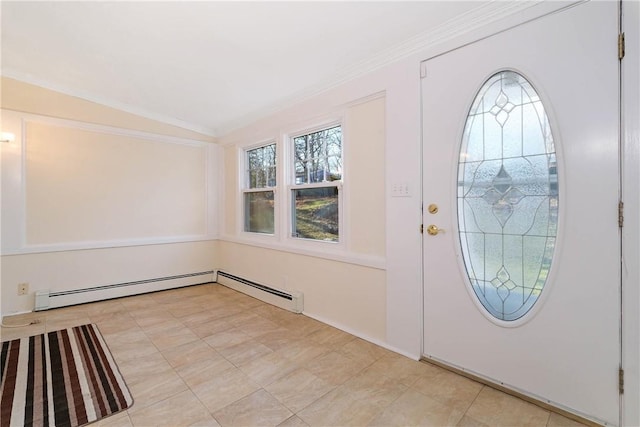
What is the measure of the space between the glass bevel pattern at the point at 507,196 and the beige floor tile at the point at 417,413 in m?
0.66

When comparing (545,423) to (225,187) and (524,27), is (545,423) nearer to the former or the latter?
(524,27)

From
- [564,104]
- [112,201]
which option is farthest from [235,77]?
[564,104]

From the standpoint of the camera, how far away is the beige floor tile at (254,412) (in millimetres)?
1593

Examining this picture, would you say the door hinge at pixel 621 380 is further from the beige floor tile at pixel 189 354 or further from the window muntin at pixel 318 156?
the beige floor tile at pixel 189 354

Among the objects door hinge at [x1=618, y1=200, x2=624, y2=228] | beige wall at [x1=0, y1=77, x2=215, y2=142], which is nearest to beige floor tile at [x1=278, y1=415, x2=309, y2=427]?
door hinge at [x1=618, y1=200, x2=624, y2=228]

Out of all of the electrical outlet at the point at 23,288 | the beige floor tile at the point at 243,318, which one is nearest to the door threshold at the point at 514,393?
the beige floor tile at the point at 243,318

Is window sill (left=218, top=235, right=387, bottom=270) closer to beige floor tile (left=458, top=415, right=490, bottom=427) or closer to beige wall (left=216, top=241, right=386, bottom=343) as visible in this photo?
beige wall (left=216, top=241, right=386, bottom=343)

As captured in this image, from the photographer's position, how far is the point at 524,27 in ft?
5.62

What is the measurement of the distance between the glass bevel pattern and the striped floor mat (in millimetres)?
2418

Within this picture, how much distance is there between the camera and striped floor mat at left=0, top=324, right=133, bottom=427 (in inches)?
65.0

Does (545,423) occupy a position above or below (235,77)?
below

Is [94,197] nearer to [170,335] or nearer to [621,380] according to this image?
[170,335]

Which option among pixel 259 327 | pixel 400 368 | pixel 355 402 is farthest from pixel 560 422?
pixel 259 327

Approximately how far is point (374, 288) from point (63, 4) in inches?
125
